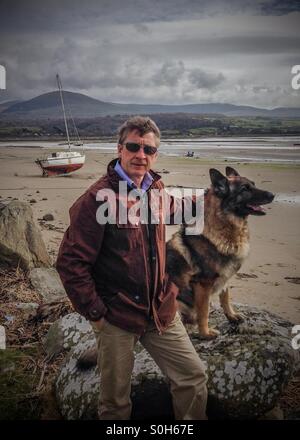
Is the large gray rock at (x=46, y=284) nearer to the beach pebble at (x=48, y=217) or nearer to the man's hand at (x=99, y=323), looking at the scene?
the man's hand at (x=99, y=323)

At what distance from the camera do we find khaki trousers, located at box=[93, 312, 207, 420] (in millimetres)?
2770

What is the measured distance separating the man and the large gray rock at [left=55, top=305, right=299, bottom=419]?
436mm

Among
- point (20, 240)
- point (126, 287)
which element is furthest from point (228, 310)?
point (20, 240)

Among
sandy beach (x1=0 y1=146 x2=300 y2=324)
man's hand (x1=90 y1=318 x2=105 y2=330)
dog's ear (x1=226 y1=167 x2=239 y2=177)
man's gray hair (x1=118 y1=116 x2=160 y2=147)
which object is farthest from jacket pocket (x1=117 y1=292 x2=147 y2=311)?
sandy beach (x1=0 y1=146 x2=300 y2=324)

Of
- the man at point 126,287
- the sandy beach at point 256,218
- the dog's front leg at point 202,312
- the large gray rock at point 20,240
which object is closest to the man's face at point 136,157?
the man at point 126,287

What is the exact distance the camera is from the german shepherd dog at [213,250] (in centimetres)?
382

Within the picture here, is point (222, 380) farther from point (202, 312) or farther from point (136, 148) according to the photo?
point (136, 148)

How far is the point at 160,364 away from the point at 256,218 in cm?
944

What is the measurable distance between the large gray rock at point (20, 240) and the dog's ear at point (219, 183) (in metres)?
3.92

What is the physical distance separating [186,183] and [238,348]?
14823 mm

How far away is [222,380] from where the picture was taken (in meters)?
3.38

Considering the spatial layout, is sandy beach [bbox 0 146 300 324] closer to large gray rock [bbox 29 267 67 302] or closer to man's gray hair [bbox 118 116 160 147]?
large gray rock [bbox 29 267 67 302]
